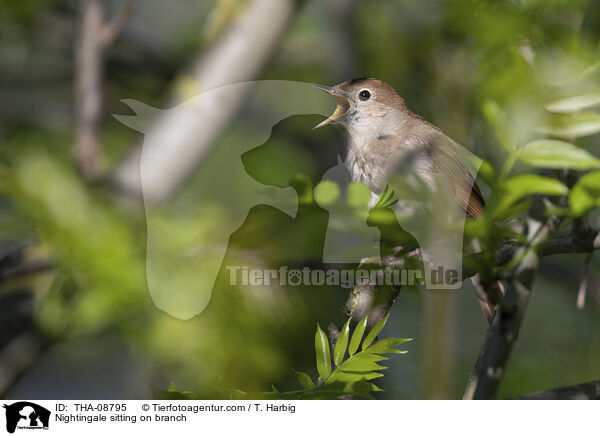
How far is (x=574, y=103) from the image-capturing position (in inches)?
11.5

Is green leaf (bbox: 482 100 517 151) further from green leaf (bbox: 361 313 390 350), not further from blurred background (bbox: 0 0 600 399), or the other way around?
green leaf (bbox: 361 313 390 350)

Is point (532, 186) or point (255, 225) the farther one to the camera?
point (255, 225)

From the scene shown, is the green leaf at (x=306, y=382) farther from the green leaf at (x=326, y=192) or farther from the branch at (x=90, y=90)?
the branch at (x=90, y=90)

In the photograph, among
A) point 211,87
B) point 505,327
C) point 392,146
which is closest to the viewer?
point 505,327

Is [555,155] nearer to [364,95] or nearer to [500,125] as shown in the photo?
[500,125]

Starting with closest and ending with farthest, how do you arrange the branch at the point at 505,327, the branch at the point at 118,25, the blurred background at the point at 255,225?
the branch at the point at 505,327
the blurred background at the point at 255,225
the branch at the point at 118,25

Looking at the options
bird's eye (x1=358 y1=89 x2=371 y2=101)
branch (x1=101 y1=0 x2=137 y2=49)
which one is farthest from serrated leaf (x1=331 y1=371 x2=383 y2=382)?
branch (x1=101 y1=0 x2=137 y2=49)

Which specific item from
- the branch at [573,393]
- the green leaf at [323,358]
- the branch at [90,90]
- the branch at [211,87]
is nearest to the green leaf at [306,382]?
the green leaf at [323,358]

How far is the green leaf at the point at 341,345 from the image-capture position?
334mm

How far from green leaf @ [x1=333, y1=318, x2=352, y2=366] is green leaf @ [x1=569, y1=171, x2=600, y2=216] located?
0.13m

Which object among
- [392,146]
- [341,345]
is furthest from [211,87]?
[341,345]

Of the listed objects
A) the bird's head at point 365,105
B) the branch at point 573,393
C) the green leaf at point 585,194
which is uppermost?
the bird's head at point 365,105

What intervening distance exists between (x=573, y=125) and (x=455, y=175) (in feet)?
0.22

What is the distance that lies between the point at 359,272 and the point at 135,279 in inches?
9.3
